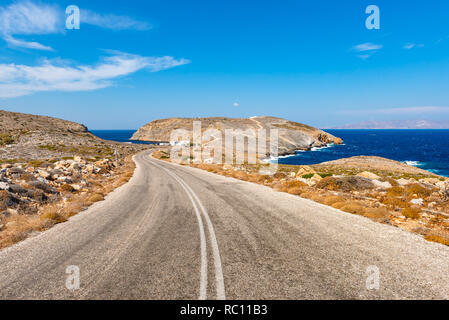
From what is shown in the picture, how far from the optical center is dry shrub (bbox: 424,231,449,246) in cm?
633

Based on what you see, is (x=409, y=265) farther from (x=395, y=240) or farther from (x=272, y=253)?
(x=272, y=253)

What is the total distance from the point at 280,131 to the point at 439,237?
11701 cm

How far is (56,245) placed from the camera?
6.66 metres

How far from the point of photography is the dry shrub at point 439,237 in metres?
6.33

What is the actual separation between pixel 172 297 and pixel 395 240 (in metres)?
6.37

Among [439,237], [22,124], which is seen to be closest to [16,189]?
[439,237]

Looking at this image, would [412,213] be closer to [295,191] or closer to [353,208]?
[353,208]

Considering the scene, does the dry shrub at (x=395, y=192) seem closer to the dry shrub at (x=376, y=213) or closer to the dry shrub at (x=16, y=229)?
the dry shrub at (x=376, y=213)

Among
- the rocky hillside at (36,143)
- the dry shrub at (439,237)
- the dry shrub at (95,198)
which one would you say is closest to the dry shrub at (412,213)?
the dry shrub at (439,237)

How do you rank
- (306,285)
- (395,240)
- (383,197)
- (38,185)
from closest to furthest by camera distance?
(306,285) → (395,240) → (383,197) → (38,185)

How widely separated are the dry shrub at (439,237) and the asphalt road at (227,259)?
308 millimetres
